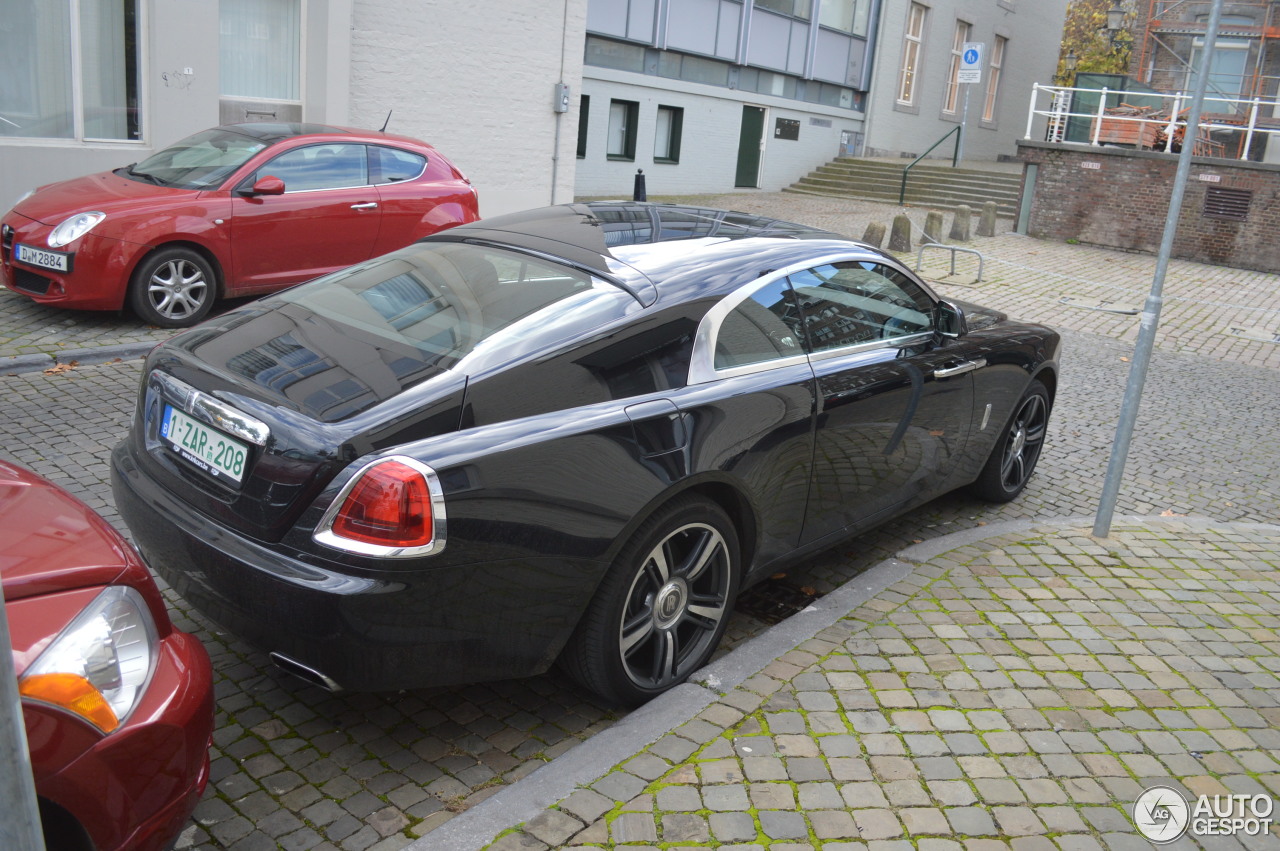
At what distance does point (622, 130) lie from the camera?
2362 centimetres

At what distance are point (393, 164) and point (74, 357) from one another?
3466 millimetres

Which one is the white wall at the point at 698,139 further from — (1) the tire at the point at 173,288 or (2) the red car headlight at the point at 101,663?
(2) the red car headlight at the point at 101,663

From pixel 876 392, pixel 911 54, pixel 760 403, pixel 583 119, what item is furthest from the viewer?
pixel 911 54

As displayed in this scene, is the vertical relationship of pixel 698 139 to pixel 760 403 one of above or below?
above

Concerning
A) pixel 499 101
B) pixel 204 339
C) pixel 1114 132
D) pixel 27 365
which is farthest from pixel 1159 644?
pixel 1114 132

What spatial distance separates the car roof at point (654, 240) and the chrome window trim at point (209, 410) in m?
1.36

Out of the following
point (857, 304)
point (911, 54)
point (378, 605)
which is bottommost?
point (378, 605)

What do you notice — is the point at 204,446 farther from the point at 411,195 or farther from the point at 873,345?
the point at 411,195

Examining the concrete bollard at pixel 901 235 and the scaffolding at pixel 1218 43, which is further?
the scaffolding at pixel 1218 43

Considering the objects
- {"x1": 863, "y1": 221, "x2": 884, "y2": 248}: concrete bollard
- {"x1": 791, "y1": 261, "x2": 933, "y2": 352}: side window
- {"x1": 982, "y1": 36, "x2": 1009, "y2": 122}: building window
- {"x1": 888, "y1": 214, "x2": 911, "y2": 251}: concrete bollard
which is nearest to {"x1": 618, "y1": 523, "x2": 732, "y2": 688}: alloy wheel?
{"x1": 791, "y1": 261, "x2": 933, "y2": 352}: side window

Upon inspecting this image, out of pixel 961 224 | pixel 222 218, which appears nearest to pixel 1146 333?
pixel 222 218

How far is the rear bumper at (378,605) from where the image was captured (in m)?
3.14

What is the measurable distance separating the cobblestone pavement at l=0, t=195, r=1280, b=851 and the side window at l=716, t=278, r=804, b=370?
1212 millimetres

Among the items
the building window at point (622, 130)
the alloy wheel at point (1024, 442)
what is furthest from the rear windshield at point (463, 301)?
the building window at point (622, 130)
